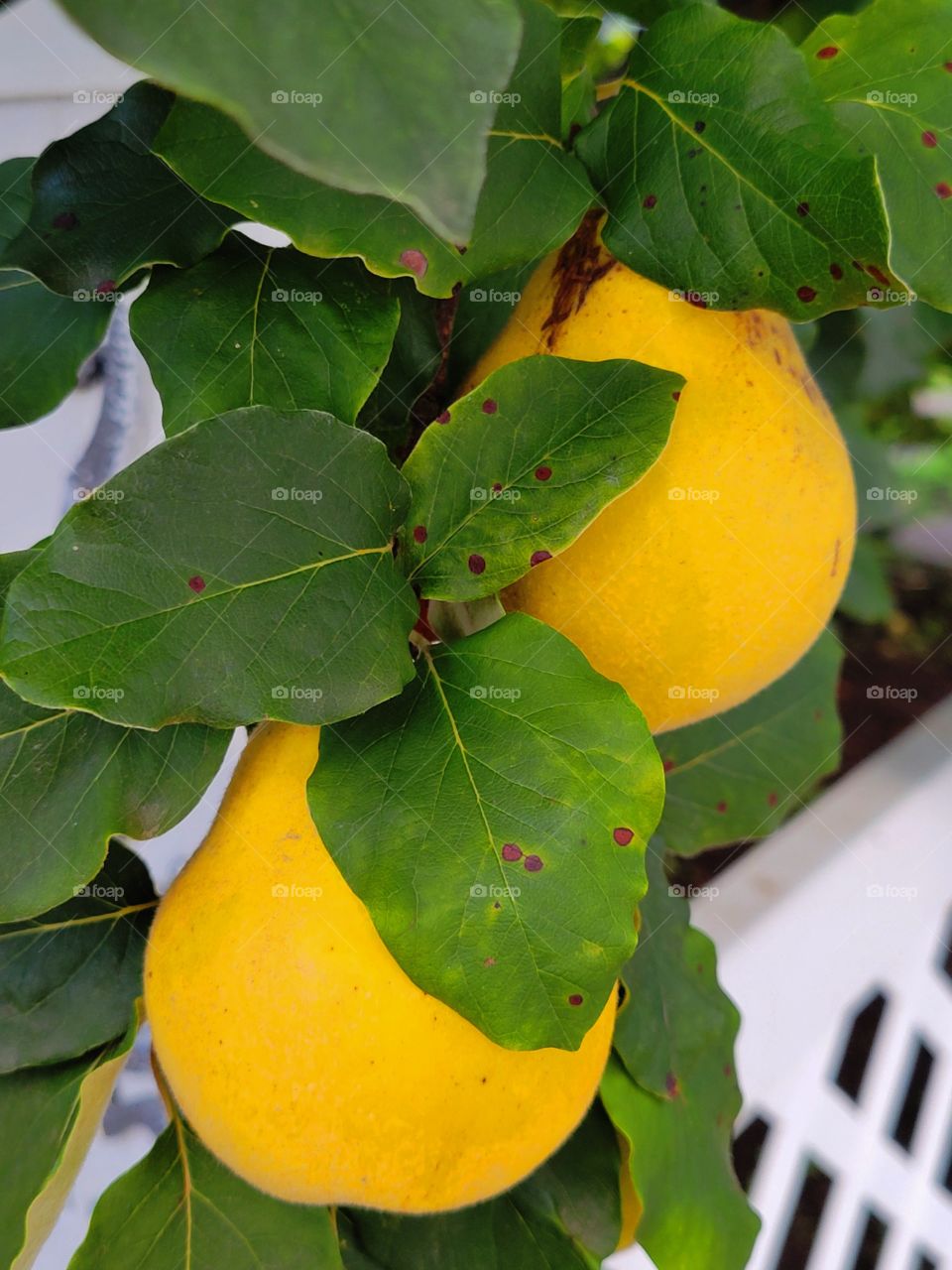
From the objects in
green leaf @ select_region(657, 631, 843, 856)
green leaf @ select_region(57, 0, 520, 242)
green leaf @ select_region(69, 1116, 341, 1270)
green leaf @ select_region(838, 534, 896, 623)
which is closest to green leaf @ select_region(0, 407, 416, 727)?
green leaf @ select_region(57, 0, 520, 242)

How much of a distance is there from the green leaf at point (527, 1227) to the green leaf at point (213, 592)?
11.8 inches

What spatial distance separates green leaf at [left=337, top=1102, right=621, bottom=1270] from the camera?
0.49 m

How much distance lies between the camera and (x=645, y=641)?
384 mm

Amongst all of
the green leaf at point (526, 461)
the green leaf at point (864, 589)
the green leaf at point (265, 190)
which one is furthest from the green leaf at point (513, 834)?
the green leaf at point (864, 589)

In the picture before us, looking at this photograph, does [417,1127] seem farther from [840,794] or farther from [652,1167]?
[840,794]

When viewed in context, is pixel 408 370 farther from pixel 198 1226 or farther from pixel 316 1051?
pixel 198 1226

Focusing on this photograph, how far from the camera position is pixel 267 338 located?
37 cm

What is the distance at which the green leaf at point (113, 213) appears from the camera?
1.20ft

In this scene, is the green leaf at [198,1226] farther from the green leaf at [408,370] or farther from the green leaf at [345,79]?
the green leaf at [345,79]

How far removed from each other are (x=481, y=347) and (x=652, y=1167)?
0.37 m

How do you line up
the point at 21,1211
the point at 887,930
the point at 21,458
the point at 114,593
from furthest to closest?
the point at 887,930 → the point at 21,458 → the point at 21,1211 → the point at 114,593

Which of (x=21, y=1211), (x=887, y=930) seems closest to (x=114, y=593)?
(x=21, y=1211)

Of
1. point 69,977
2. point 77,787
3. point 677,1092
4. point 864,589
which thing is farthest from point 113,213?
point 864,589

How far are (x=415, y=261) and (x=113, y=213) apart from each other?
116mm
